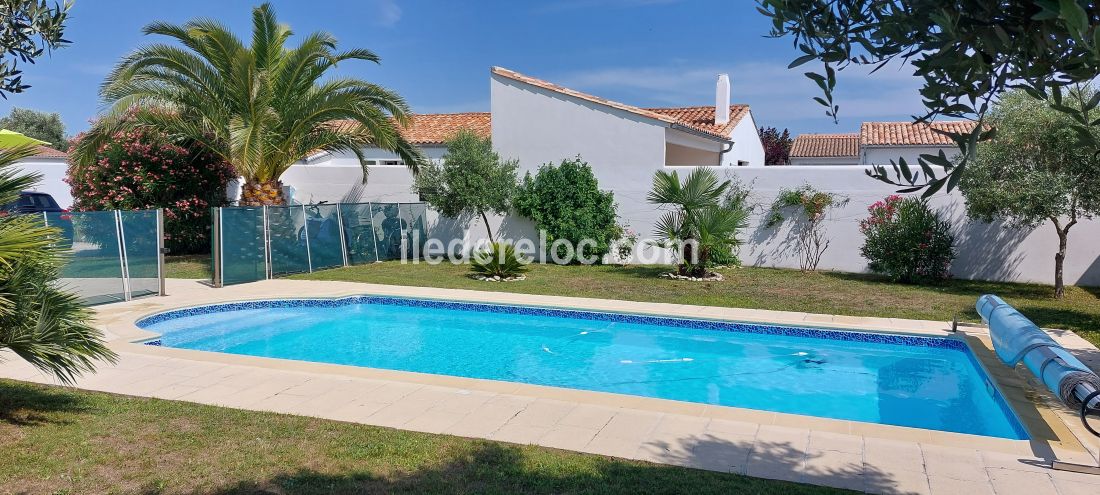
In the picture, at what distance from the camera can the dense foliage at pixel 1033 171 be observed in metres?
12.7

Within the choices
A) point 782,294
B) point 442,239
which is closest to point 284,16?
point 442,239

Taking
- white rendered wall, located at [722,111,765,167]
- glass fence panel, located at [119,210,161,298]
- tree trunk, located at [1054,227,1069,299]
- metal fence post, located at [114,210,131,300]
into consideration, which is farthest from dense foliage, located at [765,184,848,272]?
metal fence post, located at [114,210,131,300]

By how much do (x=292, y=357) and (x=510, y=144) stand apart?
432 inches

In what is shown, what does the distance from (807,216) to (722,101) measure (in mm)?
9325

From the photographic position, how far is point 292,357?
36.0ft

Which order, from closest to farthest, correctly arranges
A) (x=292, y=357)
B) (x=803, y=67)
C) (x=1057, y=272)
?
(x=803, y=67), (x=292, y=357), (x=1057, y=272)

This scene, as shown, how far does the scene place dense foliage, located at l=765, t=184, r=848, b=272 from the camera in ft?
56.7

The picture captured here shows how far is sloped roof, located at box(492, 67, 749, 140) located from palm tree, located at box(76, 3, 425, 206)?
451 cm

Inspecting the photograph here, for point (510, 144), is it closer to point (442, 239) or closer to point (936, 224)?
point (442, 239)

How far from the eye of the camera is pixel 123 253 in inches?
499

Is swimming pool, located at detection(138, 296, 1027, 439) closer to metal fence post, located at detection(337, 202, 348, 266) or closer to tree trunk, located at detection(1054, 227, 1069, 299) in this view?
metal fence post, located at detection(337, 202, 348, 266)

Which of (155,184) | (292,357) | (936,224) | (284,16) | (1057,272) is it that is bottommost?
(292,357)

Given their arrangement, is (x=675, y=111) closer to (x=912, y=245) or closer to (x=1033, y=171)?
(x=912, y=245)

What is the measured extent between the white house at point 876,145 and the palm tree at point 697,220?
10.3m
